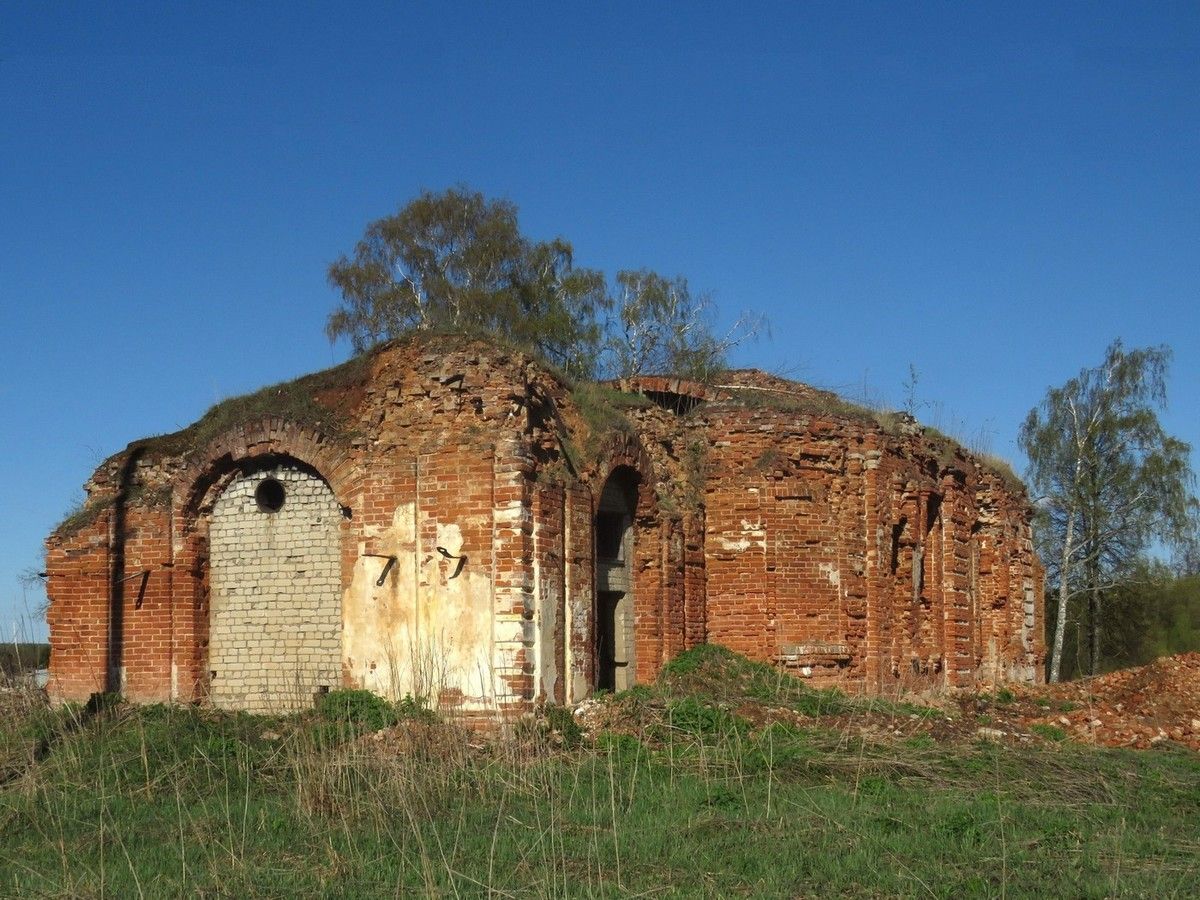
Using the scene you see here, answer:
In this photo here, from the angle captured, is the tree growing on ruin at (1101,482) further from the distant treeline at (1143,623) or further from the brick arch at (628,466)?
the brick arch at (628,466)

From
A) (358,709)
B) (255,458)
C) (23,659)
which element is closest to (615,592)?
(358,709)

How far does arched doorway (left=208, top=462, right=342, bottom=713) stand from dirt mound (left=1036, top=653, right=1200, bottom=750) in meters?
8.04

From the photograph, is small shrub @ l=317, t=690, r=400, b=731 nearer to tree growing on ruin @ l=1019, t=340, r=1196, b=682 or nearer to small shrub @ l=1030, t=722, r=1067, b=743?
small shrub @ l=1030, t=722, r=1067, b=743

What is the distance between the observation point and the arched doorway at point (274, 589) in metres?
12.3

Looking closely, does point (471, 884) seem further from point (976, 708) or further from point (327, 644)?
point (976, 708)

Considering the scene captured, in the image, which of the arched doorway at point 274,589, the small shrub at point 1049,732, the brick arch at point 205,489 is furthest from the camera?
the small shrub at point 1049,732

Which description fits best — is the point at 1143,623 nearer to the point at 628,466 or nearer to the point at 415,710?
the point at 628,466

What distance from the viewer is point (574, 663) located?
40.5 feet

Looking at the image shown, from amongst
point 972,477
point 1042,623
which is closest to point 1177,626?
point 1042,623

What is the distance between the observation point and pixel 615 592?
14.3 metres

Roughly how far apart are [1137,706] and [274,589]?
33.7 ft

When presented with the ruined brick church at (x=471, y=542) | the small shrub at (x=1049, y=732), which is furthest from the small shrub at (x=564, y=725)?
the small shrub at (x=1049, y=732)

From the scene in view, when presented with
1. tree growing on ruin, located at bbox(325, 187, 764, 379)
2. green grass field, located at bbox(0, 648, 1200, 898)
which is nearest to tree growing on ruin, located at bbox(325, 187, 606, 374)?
tree growing on ruin, located at bbox(325, 187, 764, 379)

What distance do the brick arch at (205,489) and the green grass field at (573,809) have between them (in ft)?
2.78
